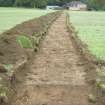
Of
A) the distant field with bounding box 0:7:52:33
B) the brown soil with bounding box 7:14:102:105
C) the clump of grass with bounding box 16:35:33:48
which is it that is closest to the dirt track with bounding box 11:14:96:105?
the brown soil with bounding box 7:14:102:105

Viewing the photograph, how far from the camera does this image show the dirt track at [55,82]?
7.79m

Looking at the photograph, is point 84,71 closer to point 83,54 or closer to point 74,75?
point 74,75

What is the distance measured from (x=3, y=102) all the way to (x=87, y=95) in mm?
1937

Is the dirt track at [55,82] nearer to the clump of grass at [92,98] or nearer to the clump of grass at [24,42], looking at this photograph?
the clump of grass at [92,98]

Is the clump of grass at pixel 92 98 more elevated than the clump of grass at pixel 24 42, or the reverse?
the clump of grass at pixel 92 98

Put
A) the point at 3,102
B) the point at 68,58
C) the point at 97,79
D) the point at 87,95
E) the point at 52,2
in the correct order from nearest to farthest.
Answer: the point at 3,102 → the point at 87,95 → the point at 97,79 → the point at 68,58 → the point at 52,2

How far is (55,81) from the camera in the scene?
373 inches

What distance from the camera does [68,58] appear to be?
13.0 metres

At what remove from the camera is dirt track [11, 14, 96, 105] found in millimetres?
7793

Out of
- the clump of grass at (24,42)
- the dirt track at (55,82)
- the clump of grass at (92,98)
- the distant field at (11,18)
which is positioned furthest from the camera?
the distant field at (11,18)

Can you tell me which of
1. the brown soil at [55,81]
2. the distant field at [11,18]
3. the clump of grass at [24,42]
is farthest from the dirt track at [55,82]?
the distant field at [11,18]

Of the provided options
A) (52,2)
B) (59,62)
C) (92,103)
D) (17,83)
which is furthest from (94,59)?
(52,2)

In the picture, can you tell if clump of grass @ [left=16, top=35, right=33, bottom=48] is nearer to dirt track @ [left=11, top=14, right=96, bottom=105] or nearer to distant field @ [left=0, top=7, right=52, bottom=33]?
dirt track @ [left=11, top=14, right=96, bottom=105]

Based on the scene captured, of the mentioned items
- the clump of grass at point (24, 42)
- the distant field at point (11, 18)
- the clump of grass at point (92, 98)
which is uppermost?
the clump of grass at point (92, 98)
